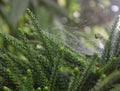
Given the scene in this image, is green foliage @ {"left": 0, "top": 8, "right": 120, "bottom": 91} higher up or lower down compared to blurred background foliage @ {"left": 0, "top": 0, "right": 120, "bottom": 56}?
lower down

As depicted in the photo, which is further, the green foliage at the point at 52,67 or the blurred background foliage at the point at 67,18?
the blurred background foliage at the point at 67,18

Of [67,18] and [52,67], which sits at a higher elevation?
[67,18]

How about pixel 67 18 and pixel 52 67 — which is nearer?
pixel 52 67

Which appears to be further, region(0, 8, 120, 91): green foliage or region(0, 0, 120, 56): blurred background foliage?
region(0, 0, 120, 56): blurred background foliage

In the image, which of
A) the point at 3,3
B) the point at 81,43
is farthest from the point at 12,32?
the point at 81,43

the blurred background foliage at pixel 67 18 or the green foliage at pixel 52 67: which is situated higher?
the blurred background foliage at pixel 67 18

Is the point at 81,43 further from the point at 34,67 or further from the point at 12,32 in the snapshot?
the point at 12,32
